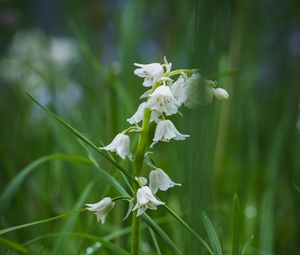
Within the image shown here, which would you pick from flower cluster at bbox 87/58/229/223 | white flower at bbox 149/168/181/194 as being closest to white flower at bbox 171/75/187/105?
flower cluster at bbox 87/58/229/223

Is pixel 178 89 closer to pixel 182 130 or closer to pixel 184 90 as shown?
pixel 184 90

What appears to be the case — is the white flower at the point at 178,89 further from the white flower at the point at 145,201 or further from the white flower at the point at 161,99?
Answer: the white flower at the point at 145,201

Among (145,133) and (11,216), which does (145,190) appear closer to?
(145,133)

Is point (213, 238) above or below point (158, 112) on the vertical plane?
below

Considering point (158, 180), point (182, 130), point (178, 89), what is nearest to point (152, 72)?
point (178, 89)

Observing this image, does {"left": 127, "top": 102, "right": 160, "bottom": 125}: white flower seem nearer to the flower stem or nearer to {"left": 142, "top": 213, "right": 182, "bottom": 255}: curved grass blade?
the flower stem

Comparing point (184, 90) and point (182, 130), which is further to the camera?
point (182, 130)

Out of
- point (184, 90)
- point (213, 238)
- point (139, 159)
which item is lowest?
point (213, 238)

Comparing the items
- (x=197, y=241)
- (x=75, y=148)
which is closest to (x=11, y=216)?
(x=75, y=148)
